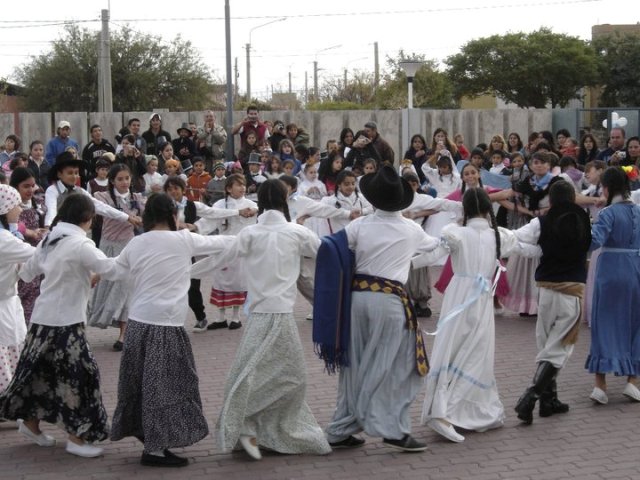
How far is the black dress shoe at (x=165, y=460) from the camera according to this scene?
6738 mm

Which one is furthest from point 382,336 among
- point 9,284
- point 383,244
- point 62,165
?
point 62,165

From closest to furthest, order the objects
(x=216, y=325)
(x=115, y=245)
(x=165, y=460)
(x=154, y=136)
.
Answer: (x=165, y=460)
(x=115, y=245)
(x=216, y=325)
(x=154, y=136)

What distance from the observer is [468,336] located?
746 cm

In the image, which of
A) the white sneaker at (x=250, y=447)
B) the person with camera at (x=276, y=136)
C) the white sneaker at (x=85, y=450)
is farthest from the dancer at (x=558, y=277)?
the person with camera at (x=276, y=136)

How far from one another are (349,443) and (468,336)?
1145 mm

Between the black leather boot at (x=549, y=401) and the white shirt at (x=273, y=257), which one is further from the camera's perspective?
the black leather boot at (x=549, y=401)

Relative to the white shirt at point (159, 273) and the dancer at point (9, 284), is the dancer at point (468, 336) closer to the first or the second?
the white shirt at point (159, 273)

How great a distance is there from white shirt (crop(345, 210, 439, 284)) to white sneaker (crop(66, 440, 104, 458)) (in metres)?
2.11

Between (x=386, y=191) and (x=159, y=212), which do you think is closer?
(x=159, y=212)

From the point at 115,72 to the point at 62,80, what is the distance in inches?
83.0

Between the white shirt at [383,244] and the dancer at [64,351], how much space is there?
1630 mm

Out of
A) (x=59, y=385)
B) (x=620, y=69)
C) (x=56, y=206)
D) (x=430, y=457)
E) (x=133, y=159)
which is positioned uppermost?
(x=620, y=69)

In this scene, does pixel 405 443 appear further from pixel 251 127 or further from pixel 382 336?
pixel 251 127

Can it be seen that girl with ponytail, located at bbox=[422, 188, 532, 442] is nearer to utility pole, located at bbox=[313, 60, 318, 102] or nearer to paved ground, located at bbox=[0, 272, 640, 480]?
paved ground, located at bbox=[0, 272, 640, 480]
